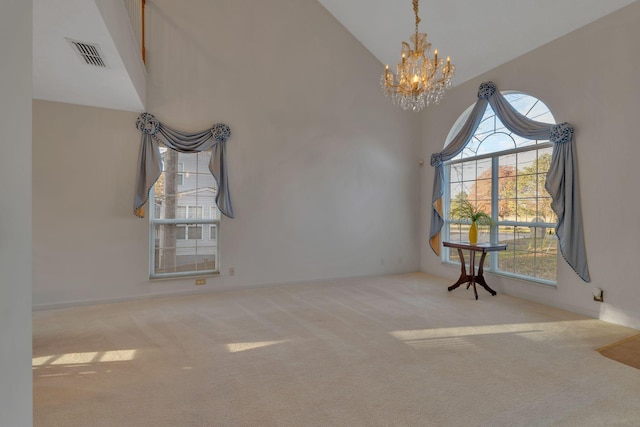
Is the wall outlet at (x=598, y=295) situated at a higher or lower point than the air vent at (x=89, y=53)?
lower

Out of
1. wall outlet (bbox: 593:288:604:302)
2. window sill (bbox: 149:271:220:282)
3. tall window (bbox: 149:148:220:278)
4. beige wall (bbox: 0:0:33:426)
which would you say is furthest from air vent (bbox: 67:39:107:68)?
wall outlet (bbox: 593:288:604:302)

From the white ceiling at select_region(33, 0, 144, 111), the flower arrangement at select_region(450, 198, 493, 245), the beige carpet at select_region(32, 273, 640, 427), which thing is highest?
the white ceiling at select_region(33, 0, 144, 111)

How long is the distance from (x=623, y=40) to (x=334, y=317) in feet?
14.0

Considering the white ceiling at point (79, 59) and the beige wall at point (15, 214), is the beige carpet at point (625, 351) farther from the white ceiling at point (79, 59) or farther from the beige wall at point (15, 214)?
the white ceiling at point (79, 59)

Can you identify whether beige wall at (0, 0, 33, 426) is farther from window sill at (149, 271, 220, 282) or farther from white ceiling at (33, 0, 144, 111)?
window sill at (149, 271, 220, 282)

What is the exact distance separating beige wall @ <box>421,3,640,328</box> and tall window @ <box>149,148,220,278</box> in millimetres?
4633

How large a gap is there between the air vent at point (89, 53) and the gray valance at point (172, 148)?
134 centimetres

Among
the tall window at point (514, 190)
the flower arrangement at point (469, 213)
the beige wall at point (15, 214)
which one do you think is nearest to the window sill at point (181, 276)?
the beige wall at point (15, 214)

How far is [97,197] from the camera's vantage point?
14.0 ft

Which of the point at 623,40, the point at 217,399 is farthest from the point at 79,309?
the point at 623,40

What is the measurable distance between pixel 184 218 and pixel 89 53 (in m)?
2.42

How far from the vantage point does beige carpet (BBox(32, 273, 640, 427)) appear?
1.98 m

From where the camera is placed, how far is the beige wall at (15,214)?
106cm

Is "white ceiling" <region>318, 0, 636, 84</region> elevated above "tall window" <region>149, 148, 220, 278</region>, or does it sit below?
above
